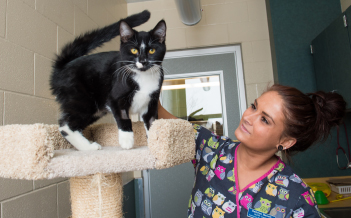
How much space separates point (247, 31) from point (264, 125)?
162cm

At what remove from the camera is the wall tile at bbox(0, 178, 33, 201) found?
36.2 inches

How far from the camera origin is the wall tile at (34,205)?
3.11 ft

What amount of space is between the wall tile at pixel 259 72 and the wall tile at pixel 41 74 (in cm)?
167

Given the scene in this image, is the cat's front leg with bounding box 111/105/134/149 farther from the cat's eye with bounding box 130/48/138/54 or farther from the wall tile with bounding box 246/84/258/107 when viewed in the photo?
the wall tile with bounding box 246/84/258/107

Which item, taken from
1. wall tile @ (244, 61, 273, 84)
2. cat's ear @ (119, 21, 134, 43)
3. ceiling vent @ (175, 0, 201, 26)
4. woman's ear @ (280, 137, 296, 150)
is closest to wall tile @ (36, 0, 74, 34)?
cat's ear @ (119, 21, 134, 43)

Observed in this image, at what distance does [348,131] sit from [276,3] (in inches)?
48.4

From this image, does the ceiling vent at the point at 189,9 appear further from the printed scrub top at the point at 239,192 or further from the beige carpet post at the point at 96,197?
the beige carpet post at the point at 96,197

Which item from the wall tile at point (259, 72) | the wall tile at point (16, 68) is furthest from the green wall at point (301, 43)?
the wall tile at point (16, 68)

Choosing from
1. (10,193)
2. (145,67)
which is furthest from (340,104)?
(10,193)

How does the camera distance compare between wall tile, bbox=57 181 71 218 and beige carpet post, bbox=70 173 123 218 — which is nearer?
beige carpet post, bbox=70 173 123 218

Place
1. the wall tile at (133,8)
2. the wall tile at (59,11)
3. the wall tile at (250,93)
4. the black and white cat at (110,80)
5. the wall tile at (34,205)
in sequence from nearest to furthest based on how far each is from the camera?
the black and white cat at (110,80)
the wall tile at (34,205)
the wall tile at (59,11)
the wall tile at (250,93)
the wall tile at (133,8)

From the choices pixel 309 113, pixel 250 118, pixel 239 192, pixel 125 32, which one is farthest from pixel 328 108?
pixel 125 32

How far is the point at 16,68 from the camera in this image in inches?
40.1

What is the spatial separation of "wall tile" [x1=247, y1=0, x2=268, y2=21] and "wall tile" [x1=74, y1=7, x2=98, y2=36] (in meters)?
1.48
